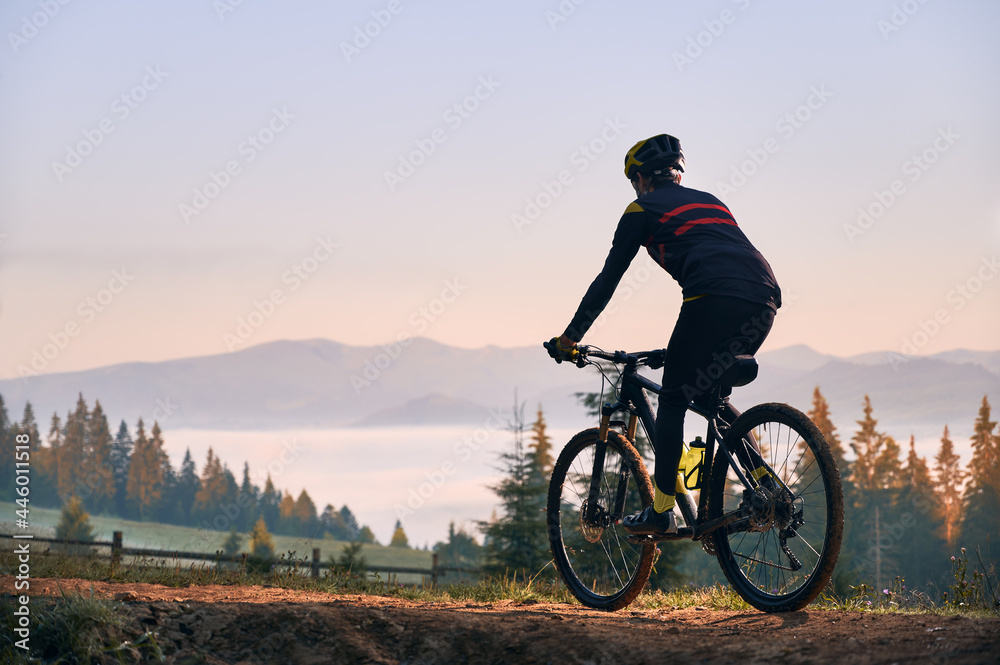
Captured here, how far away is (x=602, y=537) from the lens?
5.93m

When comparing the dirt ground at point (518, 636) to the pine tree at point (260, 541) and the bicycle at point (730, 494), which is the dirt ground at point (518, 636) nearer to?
the bicycle at point (730, 494)

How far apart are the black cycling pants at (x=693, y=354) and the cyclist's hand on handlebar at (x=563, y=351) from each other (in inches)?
31.8

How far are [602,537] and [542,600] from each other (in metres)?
0.82

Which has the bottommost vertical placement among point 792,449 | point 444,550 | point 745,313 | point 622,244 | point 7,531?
point 444,550

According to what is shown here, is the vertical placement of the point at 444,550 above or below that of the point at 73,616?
below

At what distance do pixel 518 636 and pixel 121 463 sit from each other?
13739cm

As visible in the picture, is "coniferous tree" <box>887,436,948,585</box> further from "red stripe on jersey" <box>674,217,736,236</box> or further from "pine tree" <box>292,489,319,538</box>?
"pine tree" <box>292,489,319,538</box>

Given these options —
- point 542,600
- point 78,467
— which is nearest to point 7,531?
point 542,600

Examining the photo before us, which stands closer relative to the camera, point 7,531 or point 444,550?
point 7,531

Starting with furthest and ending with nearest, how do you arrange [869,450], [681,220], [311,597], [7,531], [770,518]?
[869,450] < [7,531] < [311,597] < [681,220] < [770,518]

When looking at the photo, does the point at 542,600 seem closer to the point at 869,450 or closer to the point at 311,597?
A: the point at 311,597

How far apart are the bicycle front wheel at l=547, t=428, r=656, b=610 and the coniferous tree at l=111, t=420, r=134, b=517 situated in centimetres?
12601

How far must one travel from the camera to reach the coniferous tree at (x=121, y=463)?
120312mm

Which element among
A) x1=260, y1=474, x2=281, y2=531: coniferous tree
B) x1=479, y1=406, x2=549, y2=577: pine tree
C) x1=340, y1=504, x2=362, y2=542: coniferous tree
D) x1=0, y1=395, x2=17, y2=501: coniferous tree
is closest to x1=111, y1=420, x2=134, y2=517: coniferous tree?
x1=0, y1=395, x2=17, y2=501: coniferous tree
